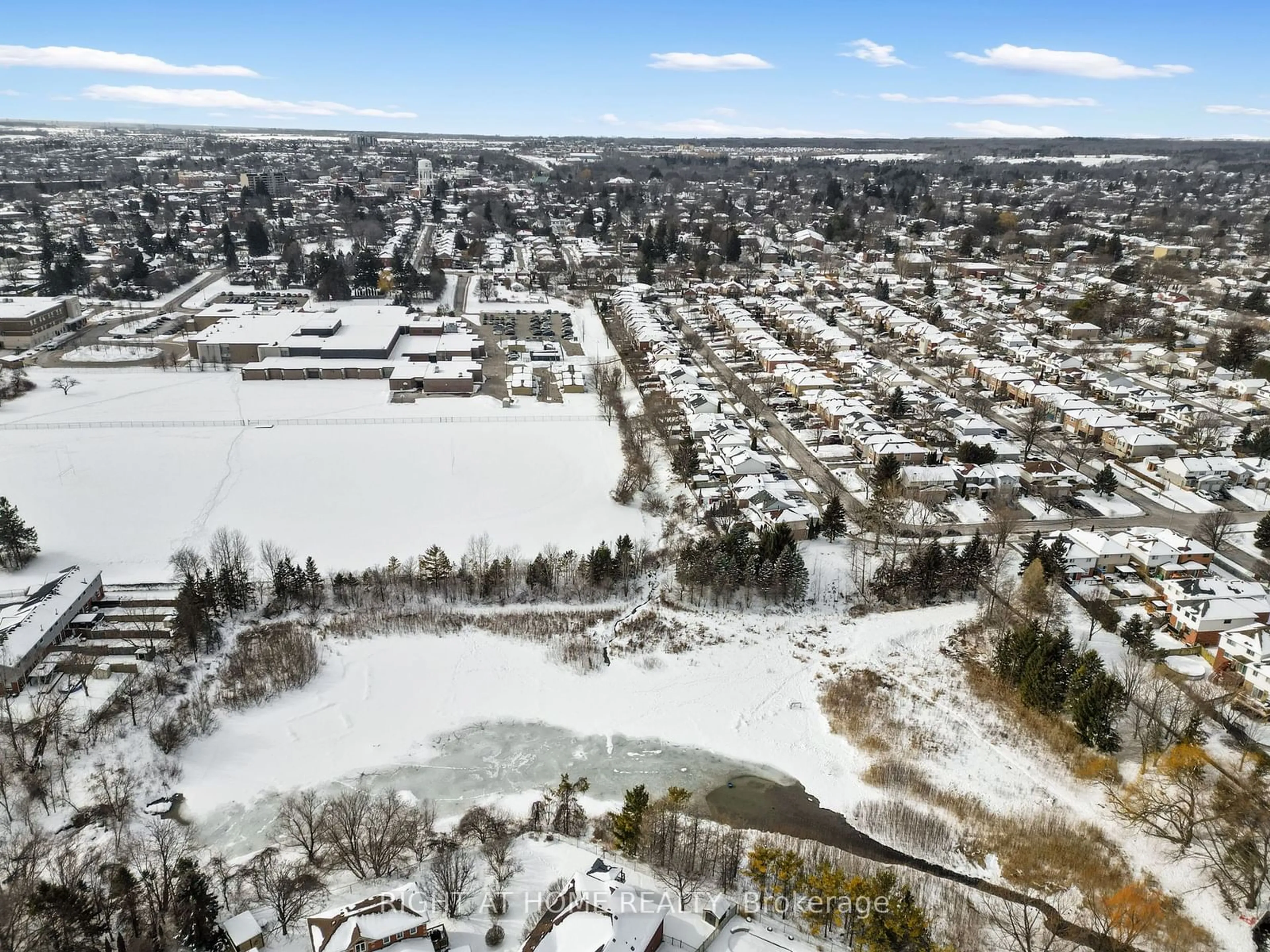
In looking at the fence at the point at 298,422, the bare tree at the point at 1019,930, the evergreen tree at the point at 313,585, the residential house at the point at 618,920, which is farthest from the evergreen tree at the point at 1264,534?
the evergreen tree at the point at 313,585

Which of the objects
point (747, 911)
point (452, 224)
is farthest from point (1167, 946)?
point (452, 224)

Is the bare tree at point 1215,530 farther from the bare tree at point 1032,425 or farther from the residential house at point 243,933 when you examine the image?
the residential house at point 243,933

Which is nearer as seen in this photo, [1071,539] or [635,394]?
[1071,539]

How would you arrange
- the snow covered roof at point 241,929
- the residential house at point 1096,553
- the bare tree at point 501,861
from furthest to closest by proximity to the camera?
1. the residential house at point 1096,553
2. the bare tree at point 501,861
3. the snow covered roof at point 241,929

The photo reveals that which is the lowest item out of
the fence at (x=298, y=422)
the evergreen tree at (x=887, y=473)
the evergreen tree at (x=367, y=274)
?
the fence at (x=298, y=422)

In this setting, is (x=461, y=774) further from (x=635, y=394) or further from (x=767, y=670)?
(x=635, y=394)
